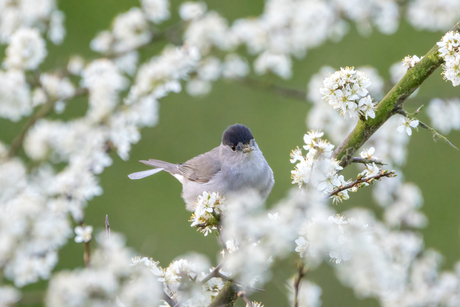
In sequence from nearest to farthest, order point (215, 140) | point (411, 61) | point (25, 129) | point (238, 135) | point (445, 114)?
point (411, 61), point (25, 129), point (238, 135), point (445, 114), point (215, 140)

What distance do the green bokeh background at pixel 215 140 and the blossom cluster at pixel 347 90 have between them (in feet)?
10.1

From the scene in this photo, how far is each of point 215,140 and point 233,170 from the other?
2.43 m

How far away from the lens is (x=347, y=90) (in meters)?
1.30

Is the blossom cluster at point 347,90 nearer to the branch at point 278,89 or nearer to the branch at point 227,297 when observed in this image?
the branch at point 227,297

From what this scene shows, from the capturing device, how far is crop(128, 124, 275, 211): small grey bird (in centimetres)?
235

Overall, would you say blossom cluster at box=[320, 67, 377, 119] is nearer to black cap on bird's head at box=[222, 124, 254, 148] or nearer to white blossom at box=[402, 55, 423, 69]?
white blossom at box=[402, 55, 423, 69]

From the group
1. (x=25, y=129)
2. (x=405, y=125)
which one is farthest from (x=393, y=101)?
(x=25, y=129)

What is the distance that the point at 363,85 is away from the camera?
50.8 inches

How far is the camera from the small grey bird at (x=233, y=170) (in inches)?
92.4

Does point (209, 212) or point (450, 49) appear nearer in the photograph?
point (450, 49)

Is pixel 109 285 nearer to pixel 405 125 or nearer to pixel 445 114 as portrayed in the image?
pixel 405 125

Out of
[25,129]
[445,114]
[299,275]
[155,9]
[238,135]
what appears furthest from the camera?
[155,9]

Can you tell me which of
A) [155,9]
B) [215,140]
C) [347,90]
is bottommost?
[215,140]

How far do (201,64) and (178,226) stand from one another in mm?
2355
